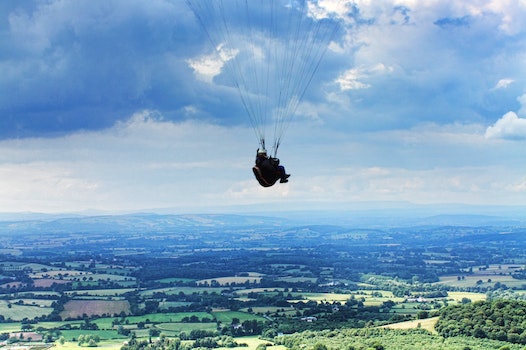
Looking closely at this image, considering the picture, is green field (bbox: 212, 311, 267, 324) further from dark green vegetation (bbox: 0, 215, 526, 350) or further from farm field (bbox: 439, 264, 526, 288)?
→ farm field (bbox: 439, 264, 526, 288)

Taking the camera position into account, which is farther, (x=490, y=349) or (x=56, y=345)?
(x=56, y=345)

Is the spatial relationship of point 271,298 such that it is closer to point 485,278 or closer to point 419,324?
point 419,324

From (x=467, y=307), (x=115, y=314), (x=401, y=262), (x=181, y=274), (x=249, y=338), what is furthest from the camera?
(x=401, y=262)

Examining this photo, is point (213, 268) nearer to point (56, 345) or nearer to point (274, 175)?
point (56, 345)

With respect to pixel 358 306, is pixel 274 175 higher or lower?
higher

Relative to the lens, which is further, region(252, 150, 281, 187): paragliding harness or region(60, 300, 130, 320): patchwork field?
region(60, 300, 130, 320): patchwork field

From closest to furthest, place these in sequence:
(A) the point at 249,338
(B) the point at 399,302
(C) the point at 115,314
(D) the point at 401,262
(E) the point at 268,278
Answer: (A) the point at 249,338, (C) the point at 115,314, (B) the point at 399,302, (E) the point at 268,278, (D) the point at 401,262

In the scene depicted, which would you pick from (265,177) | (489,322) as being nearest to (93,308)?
(489,322)

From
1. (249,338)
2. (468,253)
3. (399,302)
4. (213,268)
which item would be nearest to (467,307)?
(249,338)

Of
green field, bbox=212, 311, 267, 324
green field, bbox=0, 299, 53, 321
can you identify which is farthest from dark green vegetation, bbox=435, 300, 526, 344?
green field, bbox=0, 299, 53, 321
